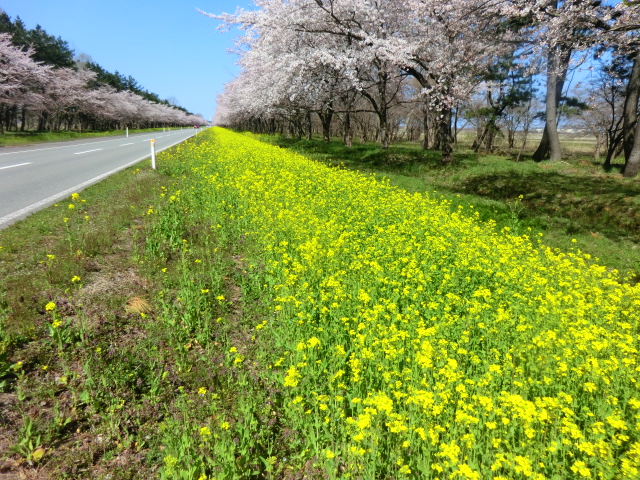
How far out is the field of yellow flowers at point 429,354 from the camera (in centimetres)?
273

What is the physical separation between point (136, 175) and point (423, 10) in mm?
13226

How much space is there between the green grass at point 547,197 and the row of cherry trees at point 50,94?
35.1 metres

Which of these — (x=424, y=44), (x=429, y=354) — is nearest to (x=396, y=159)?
(x=424, y=44)

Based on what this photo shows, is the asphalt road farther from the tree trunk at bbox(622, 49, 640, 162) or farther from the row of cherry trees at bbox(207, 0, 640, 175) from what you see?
the tree trunk at bbox(622, 49, 640, 162)

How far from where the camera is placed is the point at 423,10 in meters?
15.4

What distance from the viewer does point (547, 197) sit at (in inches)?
467

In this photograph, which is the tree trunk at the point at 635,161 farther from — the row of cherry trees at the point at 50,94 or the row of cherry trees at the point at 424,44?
the row of cherry trees at the point at 50,94

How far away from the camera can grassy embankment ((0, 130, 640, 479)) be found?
2783 millimetres

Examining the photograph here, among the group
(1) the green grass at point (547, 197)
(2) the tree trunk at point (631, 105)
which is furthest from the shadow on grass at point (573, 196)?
(2) the tree trunk at point (631, 105)

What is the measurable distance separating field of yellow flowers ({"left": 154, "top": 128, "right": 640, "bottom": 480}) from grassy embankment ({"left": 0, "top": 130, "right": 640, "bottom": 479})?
0.03 meters

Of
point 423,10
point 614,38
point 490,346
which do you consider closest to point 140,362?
point 490,346

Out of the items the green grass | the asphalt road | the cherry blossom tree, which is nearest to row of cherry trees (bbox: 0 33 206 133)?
the cherry blossom tree

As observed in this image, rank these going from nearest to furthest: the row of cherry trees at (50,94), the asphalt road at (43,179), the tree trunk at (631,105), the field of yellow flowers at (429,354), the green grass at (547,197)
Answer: the field of yellow flowers at (429,354) < the asphalt road at (43,179) < the green grass at (547,197) < the tree trunk at (631,105) < the row of cherry trees at (50,94)

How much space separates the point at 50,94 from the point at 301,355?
56892 mm
